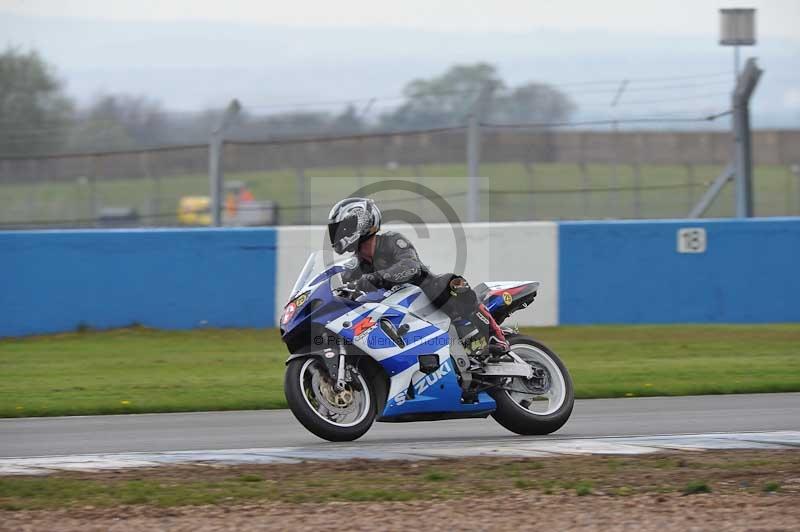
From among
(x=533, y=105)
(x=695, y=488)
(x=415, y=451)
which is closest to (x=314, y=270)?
(x=415, y=451)

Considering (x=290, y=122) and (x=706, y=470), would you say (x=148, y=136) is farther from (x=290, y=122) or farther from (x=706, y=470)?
(x=706, y=470)

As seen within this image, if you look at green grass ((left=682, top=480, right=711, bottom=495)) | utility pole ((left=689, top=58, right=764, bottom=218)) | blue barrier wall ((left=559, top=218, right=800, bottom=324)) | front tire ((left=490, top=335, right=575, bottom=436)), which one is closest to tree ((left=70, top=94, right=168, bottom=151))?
blue barrier wall ((left=559, top=218, right=800, bottom=324))

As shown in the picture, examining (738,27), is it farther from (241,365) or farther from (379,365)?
(379,365)

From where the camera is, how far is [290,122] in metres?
19.2

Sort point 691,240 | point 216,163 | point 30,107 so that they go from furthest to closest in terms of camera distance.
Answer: point 30,107
point 216,163
point 691,240

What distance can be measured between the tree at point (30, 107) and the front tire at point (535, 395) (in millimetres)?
11803

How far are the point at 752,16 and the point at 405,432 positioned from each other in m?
13.4

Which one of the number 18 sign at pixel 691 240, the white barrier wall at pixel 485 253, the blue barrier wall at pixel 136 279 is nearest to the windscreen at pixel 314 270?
the white barrier wall at pixel 485 253

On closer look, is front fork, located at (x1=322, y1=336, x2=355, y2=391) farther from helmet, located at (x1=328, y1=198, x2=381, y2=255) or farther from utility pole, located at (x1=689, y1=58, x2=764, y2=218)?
utility pole, located at (x1=689, y1=58, x2=764, y2=218)

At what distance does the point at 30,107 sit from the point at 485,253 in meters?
14.1

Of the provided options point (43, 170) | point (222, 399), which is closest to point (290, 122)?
point (43, 170)

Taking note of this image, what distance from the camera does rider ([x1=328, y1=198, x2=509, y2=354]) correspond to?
780 cm

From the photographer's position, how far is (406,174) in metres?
20.7

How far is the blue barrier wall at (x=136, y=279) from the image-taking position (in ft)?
48.1
